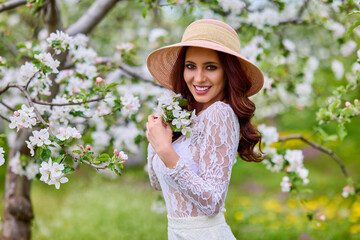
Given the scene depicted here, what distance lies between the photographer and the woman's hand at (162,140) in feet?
6.00

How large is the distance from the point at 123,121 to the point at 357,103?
2.13 m

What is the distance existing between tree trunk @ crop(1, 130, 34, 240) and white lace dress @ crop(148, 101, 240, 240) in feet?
6.22

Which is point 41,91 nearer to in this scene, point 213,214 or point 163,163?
point 163,163

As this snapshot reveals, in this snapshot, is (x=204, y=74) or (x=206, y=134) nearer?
(x=206, y=134)

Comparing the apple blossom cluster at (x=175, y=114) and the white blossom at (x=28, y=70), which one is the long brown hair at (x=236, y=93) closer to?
the apple blossom cluster at (x=175, y=114)

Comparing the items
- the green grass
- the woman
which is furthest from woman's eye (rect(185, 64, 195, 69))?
the green grass

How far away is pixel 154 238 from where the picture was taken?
4.99m

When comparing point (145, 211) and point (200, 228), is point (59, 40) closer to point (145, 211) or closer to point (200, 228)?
point (200, 228)

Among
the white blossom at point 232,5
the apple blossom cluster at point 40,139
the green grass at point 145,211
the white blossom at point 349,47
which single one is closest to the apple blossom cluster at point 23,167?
the green grass at point 145,211

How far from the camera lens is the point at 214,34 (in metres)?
1.99

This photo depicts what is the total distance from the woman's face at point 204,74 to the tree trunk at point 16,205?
197 centimetres

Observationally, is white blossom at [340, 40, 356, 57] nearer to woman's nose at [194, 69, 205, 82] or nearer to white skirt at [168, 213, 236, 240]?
woman's nose at [194, 69, 205, 82]

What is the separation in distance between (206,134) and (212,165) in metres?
0.15

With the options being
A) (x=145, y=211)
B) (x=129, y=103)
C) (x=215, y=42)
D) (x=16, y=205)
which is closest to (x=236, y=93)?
(x=215, y=42)
